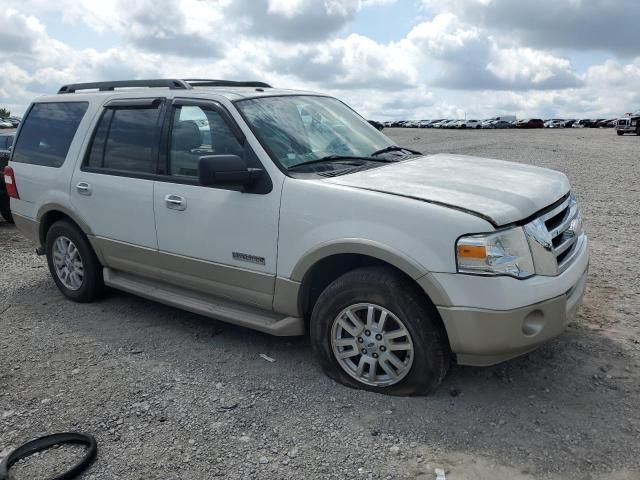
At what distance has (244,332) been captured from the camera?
15.8 ft

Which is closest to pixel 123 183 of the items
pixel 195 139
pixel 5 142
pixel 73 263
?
pixel 195 139

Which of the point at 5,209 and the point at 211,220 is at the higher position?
the point at 211,220

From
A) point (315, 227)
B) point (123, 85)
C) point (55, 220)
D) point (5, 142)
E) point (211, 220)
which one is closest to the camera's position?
point (315, 227)

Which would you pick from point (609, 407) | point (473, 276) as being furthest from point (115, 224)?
point (609, 407)

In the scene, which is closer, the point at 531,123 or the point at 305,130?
the point at 305,130

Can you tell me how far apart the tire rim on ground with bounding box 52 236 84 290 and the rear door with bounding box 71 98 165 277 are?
486 mm

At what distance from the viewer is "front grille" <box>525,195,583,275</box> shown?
3322 millimetres

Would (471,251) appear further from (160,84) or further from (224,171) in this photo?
(160,84)

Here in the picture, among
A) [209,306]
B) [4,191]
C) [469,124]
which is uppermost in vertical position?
[209,306]

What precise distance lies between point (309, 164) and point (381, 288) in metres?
1.07

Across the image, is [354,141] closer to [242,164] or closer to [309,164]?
[309,164]

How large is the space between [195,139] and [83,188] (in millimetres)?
Answer: 1375

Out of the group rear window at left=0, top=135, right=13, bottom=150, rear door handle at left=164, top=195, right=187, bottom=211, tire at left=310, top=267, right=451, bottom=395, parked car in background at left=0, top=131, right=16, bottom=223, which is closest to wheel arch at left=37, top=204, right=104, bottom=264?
rear door handle at left=164, top=195, right=187, bottom=211

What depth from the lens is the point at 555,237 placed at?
3.58 metres
